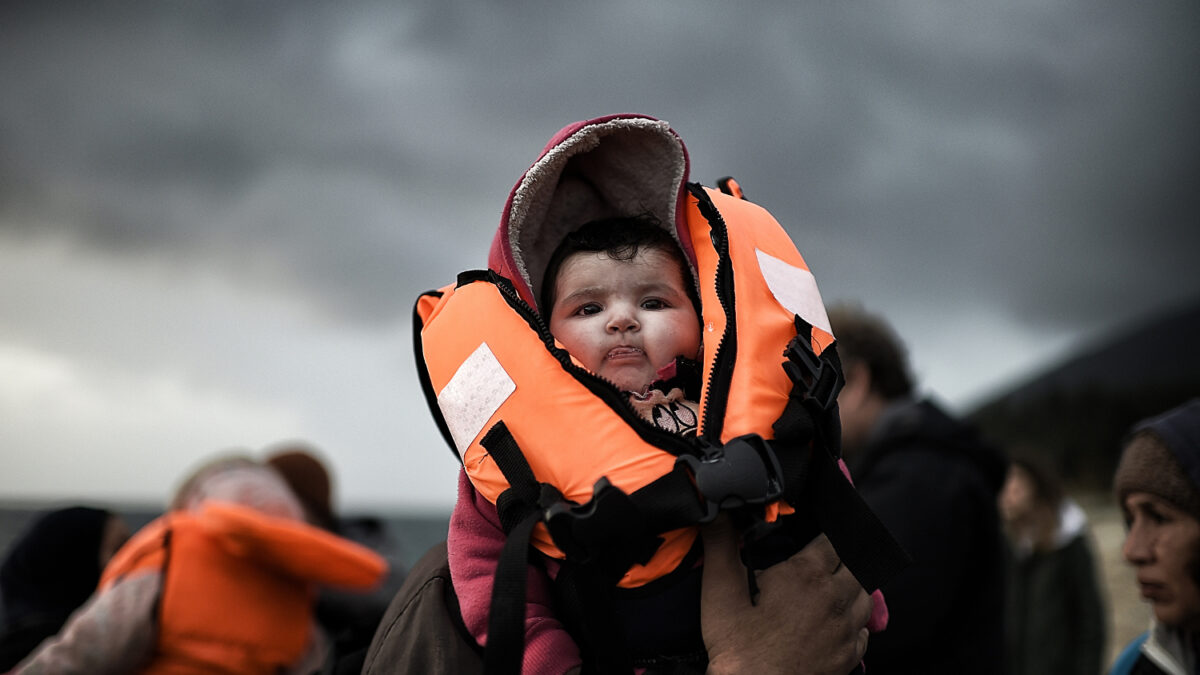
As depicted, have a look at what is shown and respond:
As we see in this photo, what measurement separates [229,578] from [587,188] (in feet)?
8.36

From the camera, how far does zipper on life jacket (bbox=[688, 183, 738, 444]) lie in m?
1.81

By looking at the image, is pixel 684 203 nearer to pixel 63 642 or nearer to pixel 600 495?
pixel 600 495

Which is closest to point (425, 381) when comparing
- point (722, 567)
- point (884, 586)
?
point (722, 567)

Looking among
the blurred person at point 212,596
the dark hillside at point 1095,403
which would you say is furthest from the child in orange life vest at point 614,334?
the dark hillside at point 1095,403

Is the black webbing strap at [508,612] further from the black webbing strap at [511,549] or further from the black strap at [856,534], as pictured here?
the black strap at [856,534]

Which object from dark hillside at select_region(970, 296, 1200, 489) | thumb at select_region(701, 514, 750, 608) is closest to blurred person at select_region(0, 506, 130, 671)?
thumb at select_region(701, 514, 750, 608)

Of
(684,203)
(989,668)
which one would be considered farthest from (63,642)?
(989,668)

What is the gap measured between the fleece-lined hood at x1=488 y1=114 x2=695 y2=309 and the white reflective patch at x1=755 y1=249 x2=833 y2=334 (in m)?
0.25

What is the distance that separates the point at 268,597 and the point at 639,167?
9.19ft

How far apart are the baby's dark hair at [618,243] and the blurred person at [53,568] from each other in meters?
3.34

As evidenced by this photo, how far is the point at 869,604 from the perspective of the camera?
1.86m

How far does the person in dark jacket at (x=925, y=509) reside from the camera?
115 inches

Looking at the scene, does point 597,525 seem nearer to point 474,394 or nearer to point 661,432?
point 661,432

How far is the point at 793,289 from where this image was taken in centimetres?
210
